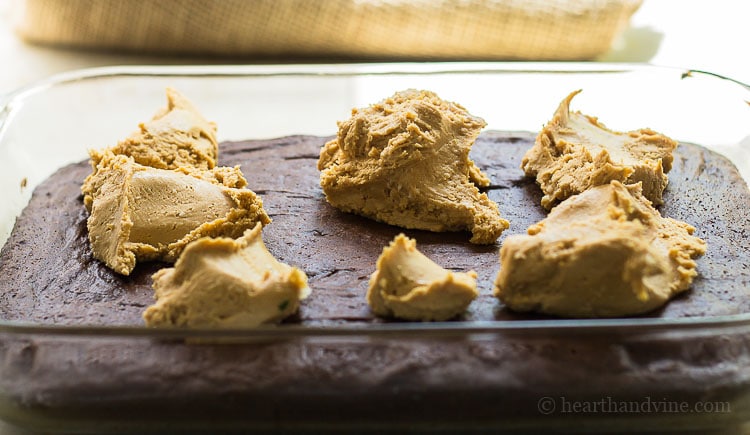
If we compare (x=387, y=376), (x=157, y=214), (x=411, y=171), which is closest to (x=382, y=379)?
(x=387, y=376)

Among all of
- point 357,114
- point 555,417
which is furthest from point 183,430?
point 357,114

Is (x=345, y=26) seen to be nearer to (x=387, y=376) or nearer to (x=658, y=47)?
(x=658, y=47)

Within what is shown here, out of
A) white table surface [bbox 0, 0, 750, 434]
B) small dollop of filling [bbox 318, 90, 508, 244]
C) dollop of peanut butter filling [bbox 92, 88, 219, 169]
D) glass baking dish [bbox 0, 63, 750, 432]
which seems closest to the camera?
glass baking dish [bbox 0, 63, 750, 432]

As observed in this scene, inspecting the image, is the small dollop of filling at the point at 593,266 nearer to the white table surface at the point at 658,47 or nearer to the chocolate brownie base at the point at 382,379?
the chocolate brownie base at the point at 382,379

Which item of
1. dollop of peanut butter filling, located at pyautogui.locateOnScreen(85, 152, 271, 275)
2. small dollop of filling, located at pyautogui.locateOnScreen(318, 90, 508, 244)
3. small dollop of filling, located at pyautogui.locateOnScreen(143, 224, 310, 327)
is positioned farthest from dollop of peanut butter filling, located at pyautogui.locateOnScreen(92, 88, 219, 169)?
small dollop of filling, located at pyautogui.locateOnScreen(143, 224, 310, 327)

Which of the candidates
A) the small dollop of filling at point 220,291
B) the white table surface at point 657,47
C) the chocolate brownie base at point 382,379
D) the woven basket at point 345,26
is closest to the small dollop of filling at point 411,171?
the chocolate brownie base at point 382,379

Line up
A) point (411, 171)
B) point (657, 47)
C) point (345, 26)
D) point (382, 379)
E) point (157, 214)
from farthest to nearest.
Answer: point (657, 47)
point (345, 26)
point (411, 171)
point (157, 214)
point (382, 379)

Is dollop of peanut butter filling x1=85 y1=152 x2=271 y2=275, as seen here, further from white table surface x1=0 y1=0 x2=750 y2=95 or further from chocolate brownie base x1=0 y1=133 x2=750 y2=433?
white table surface x1=0 y1=0 x2=750 y2=95
